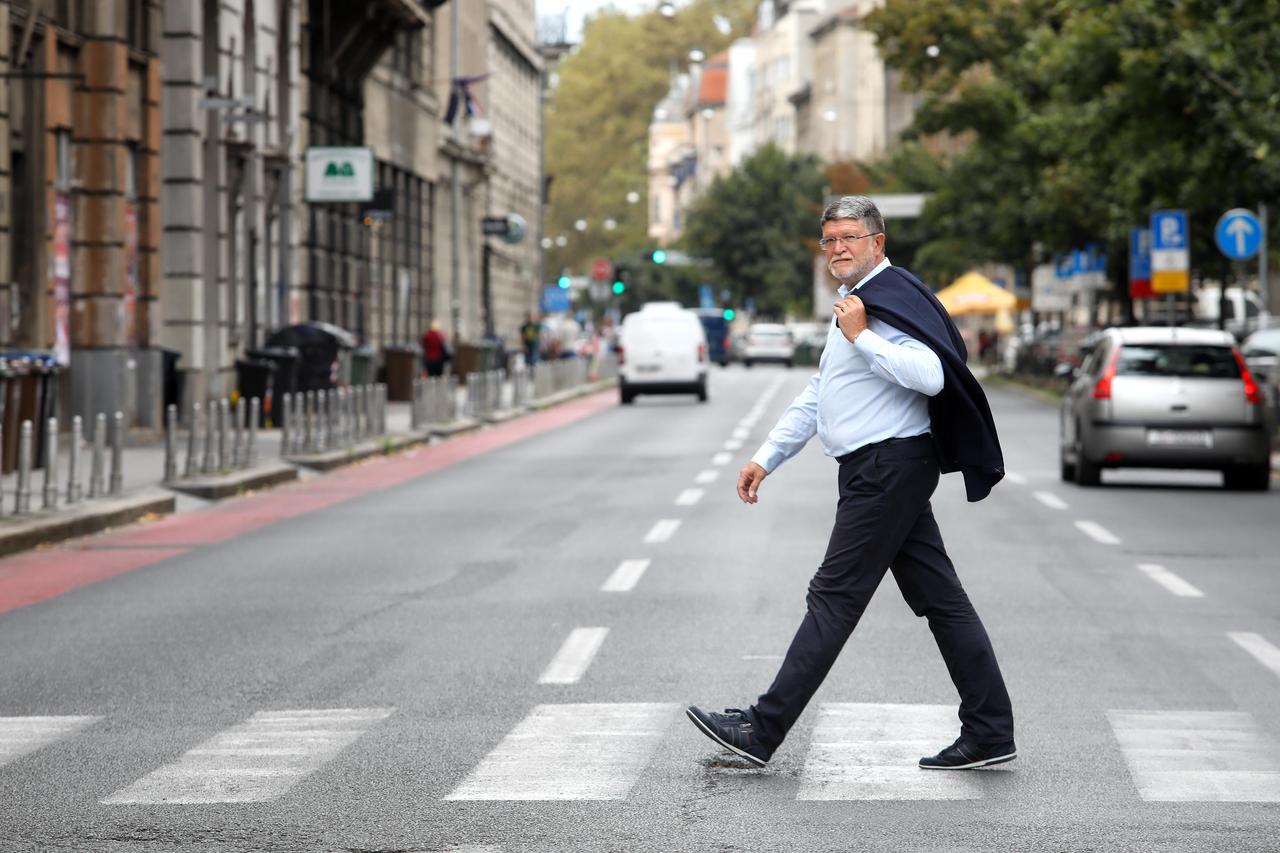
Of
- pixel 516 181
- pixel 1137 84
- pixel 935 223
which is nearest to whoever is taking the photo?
pixel 1137 84

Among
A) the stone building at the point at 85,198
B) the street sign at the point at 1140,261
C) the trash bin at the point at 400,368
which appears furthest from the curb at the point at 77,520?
the trash bin at the point at 400,368

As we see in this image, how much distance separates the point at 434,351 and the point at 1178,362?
24.4 m

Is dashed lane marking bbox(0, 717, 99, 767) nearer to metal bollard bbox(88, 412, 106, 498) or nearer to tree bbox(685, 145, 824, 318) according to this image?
metal bollard bbox(88, 412, 106, 498)

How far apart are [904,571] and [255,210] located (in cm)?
2809

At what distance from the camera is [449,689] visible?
9.12 meters

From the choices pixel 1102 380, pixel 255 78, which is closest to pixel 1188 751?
pixel 1102 380

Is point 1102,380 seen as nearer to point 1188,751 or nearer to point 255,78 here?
point 1188,751

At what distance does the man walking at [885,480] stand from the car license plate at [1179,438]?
1468 centimetres

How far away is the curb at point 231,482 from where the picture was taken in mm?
20594

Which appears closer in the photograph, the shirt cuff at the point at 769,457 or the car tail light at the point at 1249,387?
the shirt cuff at the point at 769,457

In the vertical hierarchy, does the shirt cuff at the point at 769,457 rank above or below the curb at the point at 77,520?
above

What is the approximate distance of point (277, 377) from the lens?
104ft

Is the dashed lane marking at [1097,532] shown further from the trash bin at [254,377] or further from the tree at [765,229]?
the tree at [765,229]

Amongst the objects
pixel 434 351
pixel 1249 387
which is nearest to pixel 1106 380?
pixel 1249 387
